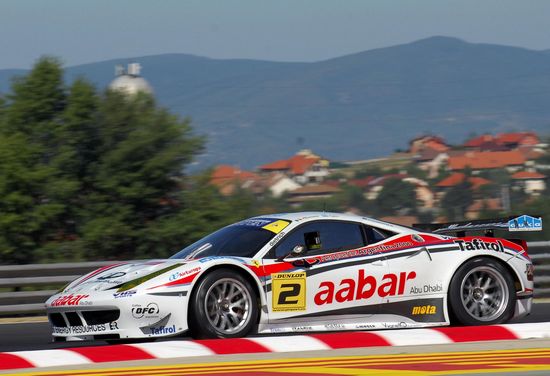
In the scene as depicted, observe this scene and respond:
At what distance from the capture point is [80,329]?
9492mm

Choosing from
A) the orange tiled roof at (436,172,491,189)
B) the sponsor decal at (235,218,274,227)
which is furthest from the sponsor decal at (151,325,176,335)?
the orange tiled roof at (436,172,491,189)

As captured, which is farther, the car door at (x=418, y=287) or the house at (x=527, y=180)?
the house at (x=527, y=180)

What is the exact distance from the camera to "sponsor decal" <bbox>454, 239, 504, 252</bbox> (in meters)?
10.7

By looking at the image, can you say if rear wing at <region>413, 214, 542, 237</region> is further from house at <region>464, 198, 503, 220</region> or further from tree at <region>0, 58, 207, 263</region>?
house at <region>464, 198, 503, 220</region>

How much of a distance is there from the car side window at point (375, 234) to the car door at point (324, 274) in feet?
0.18

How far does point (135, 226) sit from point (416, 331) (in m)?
12.1

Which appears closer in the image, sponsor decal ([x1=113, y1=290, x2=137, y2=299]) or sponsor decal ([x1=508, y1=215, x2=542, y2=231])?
sponsor decal ([x1=113, y1=290, x2=137, y2=299])

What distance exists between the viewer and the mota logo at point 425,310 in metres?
10.3

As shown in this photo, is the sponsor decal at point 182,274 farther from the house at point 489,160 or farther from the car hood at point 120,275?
the house at point 489,160

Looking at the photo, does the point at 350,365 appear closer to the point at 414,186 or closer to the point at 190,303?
the point at 190,303

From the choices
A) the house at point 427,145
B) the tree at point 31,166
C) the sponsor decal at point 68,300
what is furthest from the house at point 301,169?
the sponsor decal at point 68,300

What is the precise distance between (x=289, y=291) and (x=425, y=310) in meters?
1.41

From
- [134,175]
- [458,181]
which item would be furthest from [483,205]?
[134,175]

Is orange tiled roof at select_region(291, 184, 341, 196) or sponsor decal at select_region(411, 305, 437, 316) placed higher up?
orange tiled roof at select_region(291, 184, 341, 196)
